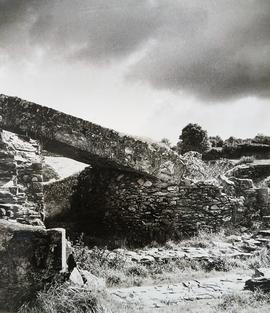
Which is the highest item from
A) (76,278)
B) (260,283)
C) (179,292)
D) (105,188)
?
(105,188)

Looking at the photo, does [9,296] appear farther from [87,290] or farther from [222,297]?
[222,297]

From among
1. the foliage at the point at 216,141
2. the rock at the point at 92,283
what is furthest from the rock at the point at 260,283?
the foliage at the point at 216,141

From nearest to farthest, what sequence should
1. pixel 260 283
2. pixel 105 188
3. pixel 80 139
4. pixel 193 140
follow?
1. pixel 260 283
2. pixel 80 139
3. pixel 105 188
4. pixel 193 140

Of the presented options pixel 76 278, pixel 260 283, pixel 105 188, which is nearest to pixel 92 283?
pixel 76 278

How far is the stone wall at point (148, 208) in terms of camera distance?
20.5 feet

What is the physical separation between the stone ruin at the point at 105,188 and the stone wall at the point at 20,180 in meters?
0.01

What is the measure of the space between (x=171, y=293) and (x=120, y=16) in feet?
11.0

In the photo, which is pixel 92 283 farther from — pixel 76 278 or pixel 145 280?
pixel 145 280

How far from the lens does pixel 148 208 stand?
20.6 ft

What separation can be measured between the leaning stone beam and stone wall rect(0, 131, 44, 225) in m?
0.29

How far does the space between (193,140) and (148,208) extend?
24075 mm

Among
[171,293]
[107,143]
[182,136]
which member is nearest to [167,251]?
[171,293]

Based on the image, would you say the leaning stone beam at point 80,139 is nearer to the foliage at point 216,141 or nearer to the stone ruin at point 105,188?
the stone ruin at point 105,188

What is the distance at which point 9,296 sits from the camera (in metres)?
2.92
